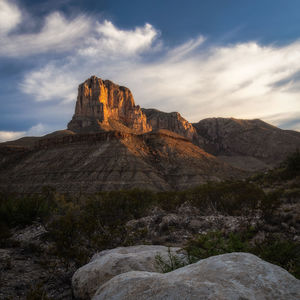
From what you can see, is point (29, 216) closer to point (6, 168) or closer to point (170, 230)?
point (170, 230)

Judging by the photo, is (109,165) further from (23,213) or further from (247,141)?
(247,141)

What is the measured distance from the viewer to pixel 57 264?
7555 millimetres

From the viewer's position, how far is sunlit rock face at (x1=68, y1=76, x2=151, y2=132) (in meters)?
122

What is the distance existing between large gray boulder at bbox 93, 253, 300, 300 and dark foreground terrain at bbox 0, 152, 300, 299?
120cm

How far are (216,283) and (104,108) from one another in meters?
130

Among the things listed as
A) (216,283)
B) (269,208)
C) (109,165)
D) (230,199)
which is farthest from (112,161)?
(216,283)

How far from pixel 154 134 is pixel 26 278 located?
7628 cm

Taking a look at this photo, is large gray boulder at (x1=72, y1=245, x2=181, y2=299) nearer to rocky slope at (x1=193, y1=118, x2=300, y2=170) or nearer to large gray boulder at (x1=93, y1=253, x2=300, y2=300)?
large gray boulder at (x1=93, y1=253, x2=300, y2=300)

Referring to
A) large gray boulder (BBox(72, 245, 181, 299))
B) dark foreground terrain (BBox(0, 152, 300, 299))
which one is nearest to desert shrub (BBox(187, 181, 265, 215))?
dark foreground terrain (BBox(0, 152, 300, 299))

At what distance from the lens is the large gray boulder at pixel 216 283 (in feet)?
6.84

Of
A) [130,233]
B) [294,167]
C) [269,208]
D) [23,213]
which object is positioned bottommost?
Answer: [130,233]

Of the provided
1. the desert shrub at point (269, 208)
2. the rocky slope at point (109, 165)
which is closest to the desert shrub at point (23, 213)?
the desert shrub at point (269, 208)

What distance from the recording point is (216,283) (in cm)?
221

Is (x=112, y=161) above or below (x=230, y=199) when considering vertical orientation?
above
